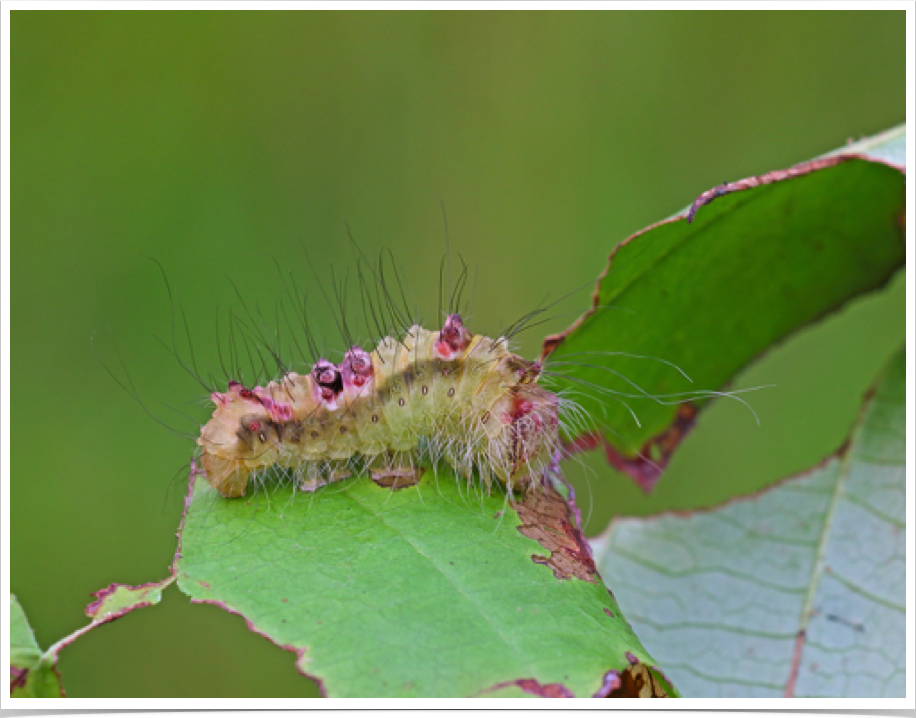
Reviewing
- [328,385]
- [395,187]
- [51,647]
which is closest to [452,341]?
[328,385]

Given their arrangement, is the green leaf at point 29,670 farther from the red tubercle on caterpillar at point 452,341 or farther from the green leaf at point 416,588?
the red tubercle on caterpillar at point 452,341

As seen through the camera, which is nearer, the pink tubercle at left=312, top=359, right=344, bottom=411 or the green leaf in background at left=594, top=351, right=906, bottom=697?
the pink tubercle at left=312, top=359, right=344, bottom=411

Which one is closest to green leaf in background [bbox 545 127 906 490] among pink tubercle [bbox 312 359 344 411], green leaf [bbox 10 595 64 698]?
pink tubercle [bbox 312 359 344 411]

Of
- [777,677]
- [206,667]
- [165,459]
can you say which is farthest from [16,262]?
[777,677]

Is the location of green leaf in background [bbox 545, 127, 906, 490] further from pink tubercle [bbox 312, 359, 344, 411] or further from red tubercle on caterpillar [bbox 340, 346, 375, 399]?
pink tubercle [bbox 312, 359, 344, 411]

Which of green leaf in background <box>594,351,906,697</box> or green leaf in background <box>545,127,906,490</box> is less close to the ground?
green leaf in background <box>545,127,906,490</box>

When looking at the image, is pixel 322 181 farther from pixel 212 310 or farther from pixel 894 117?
pixel 894 117
